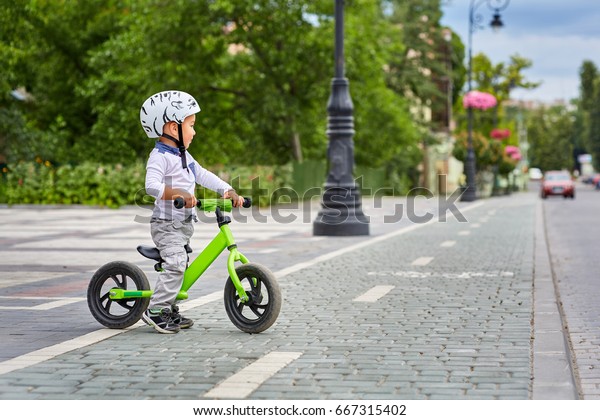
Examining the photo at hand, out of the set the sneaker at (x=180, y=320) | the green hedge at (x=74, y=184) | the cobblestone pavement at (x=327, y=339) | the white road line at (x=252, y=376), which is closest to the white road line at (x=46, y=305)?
the cobblestone pavement at (x=327, y=339)

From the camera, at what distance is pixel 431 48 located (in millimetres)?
61812

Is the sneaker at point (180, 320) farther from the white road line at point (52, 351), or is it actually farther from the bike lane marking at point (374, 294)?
the bike lane marking at point (374, 294)

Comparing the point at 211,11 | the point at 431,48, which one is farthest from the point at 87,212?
the point at 431,48

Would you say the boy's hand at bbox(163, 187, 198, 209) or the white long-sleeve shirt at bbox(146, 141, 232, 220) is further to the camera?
the white long-sleeve shirt at bbox(146, 141, 232, 220)

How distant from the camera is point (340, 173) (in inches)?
760

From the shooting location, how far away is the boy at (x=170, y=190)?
7258mm

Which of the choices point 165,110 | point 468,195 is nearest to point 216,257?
point 165,110

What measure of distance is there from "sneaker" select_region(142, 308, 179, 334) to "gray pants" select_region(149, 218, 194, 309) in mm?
35

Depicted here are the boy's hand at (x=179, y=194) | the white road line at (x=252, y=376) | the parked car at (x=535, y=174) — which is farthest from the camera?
the parked car at (x=535, y=174)

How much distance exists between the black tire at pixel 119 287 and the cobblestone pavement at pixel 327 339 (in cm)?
13

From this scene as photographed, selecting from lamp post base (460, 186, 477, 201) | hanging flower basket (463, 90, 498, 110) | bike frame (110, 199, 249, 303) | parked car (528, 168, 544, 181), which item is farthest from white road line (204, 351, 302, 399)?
parked car (528, 168, 544, 181)

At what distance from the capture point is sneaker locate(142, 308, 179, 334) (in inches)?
288

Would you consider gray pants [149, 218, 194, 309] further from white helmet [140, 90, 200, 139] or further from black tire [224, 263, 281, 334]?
white helmet [140, 90, 200, 139]

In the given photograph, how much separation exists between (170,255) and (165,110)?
99 cm
